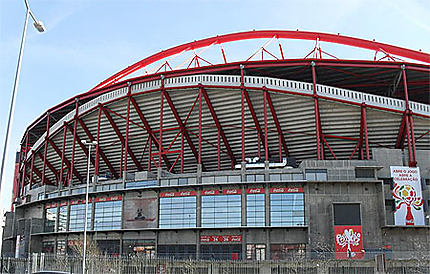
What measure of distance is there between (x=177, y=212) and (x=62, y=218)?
17957 millimetres

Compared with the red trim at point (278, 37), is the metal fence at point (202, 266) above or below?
below

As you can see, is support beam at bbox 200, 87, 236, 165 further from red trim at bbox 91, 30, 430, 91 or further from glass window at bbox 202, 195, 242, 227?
red trim at bbox 91, 30, 430, 91

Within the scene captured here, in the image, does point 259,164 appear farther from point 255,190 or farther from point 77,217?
point 77,217

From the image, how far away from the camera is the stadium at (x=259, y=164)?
42375 mm

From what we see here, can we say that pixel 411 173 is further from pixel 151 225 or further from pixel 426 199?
pixel 151 225

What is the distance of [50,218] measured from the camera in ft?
188

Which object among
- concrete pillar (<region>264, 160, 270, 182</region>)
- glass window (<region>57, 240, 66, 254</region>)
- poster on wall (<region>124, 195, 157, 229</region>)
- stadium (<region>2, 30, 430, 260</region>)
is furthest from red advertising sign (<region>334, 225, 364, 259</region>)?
glass window (<region>57, 240, 66, 254</region>)

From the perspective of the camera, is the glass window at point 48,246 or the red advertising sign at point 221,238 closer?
the red advertising sign at point 221,238

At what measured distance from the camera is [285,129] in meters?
54.3

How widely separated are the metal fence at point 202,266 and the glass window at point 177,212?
41.2 feet

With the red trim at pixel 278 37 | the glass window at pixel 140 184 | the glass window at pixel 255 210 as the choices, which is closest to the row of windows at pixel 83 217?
the glass window at pixel 140 184

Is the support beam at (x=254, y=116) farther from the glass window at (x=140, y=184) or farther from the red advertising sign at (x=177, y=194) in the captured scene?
the glass window at (x=140, y=184)

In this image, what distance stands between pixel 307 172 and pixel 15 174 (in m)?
74.8

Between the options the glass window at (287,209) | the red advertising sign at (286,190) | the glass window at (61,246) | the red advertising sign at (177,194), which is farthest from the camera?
the glass window at (61,246)
